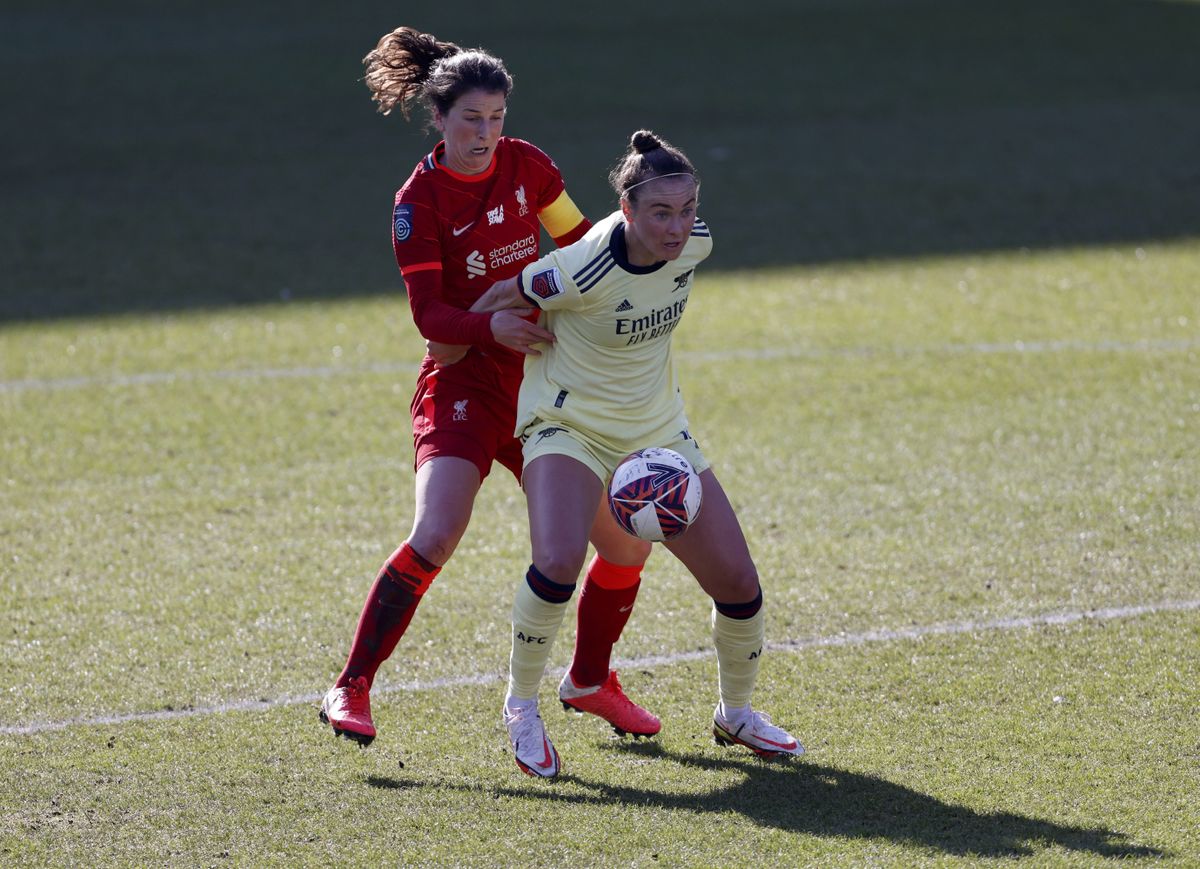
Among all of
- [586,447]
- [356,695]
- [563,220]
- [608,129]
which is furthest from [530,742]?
[608,129]

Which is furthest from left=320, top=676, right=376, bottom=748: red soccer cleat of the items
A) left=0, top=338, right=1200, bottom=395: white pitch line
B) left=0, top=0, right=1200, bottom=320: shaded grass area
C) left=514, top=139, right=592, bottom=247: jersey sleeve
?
left=0, top=0, right=1200, bottom=320: shaded grass area

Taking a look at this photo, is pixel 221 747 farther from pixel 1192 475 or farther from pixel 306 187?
pixel 306 187

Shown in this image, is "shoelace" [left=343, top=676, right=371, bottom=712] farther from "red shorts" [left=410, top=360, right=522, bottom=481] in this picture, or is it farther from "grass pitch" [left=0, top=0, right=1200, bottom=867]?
"red shorts" [left=410, top=360, right=522, bottom=481]

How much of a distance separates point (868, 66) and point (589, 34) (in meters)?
4.41

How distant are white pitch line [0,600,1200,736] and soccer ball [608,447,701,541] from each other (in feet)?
3.96

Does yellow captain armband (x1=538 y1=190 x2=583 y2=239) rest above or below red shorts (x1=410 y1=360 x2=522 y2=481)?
above

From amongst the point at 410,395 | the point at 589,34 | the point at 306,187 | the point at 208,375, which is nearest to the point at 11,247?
the point at 306,187

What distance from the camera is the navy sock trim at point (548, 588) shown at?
4746 mm

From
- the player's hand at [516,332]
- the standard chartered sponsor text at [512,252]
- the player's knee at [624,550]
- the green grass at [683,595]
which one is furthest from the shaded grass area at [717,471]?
the standard chartered sponsor text at [512,252]

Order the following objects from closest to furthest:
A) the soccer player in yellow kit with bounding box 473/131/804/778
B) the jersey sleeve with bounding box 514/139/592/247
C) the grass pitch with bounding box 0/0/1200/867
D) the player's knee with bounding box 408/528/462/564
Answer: the grass pitch with bounding box 0/0/1200/867
the soccer player in yellow kit with bounding box 473/131/804/778
the player's knee with bounding box 408/528/462/564
the jersey sleeve with bounding box 514/139/592/247

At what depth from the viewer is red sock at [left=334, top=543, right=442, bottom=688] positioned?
16.6 feet

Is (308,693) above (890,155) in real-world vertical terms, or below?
below

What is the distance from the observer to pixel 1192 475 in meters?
7.52

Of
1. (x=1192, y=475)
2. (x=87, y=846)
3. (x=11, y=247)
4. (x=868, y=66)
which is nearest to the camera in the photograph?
(x=87, y=846)
